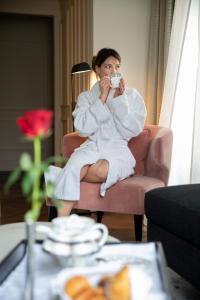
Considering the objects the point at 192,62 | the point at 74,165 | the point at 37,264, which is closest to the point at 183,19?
the point at 192,62

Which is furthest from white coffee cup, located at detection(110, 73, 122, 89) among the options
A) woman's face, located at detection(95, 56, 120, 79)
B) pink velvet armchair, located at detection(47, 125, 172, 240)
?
pink velvet armchair, located at detection(47, 125, 172, 240)

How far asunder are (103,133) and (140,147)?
293 mm

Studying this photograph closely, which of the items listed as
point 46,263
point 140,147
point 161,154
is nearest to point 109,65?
point 140,147

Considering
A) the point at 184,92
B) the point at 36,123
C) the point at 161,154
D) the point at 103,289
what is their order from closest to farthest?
the point at 36,123, the point at 103,289, the point at 161,154, the point at 184,92

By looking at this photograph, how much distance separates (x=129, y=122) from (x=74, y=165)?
0.46 meters

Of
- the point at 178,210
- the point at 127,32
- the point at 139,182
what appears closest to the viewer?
the point at 178,210

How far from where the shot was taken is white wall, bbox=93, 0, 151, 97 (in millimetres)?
3506

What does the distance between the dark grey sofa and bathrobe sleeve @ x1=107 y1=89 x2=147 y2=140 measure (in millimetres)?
662

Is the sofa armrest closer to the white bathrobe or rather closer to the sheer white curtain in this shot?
the white bathrobe

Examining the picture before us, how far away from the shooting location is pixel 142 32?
3.60 metres

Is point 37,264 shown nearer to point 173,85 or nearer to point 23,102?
point 173,85

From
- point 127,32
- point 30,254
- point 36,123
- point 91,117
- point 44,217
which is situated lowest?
point 44,217

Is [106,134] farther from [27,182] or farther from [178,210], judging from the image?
[27,182]

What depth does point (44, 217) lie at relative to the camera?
3.22 m
